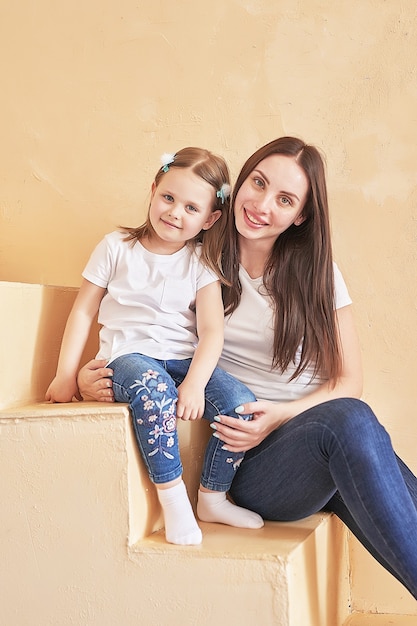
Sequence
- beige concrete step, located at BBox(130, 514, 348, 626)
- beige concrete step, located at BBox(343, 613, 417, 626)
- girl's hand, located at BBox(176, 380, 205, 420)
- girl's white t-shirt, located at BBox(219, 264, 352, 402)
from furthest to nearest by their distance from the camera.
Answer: beige concrete step, located at BBox(343, 613, 417, 626)
girl's white t-shirt, located at BBox(219, 264, 352, 402)
girl's hand, located at BBox(176, 380, 205, 420)
beige concrete step, located at BBox(130, 514, 348, 626)

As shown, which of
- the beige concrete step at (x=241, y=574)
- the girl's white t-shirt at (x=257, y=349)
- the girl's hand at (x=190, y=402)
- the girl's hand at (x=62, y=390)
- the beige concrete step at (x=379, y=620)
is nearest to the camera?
the beige concrete step at (x=241, y=574)

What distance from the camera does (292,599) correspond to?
1.38 m

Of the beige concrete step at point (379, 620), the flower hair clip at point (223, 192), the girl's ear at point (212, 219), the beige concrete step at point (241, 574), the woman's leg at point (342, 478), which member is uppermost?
the flower hair clip at point (223, 192)

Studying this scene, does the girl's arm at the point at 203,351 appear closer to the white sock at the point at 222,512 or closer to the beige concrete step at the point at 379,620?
the white sock at the point at 222,512

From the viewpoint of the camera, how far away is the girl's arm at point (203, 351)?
5.04ft

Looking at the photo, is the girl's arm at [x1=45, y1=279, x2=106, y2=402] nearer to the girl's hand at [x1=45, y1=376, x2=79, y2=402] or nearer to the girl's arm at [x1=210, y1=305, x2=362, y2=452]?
the girl's hand at [x1=45, y1=376, x2=79, y2=402]

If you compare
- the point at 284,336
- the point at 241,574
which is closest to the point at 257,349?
the point at 284,336

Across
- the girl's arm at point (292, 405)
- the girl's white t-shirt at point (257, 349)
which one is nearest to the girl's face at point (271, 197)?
the girl's white t-shirt at point (257, 349)

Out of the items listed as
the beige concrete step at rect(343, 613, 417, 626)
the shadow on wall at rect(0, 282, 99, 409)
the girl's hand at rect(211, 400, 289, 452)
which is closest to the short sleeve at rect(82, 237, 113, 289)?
the shadow on wall at rect(0, 282, 99, 409)

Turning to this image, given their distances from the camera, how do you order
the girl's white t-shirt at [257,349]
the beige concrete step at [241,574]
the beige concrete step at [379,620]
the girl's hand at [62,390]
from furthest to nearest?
the beige concrete step at [379,620], the girl's white t-shirt at [257,349], the girl's hand at [62,390], the beige concrete step at [241,574]

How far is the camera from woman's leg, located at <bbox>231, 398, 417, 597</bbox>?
1.38 meters

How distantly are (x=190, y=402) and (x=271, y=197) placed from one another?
457mm

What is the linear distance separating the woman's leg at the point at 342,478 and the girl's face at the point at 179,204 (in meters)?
0.44

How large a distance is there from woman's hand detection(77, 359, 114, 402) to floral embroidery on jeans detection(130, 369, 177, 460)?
0.09 meters
